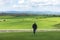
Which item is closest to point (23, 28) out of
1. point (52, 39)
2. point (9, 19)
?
point (9, 19)

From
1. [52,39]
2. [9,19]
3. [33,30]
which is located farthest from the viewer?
[9,19]

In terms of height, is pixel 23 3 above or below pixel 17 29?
above

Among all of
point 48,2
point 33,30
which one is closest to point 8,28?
point 33,30

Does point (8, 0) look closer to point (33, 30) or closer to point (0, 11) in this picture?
point (0, 11)

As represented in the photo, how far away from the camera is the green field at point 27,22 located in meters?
8.84

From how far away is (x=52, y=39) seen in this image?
714 cm

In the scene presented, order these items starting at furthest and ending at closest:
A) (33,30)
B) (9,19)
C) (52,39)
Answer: (9,19) < (33,30) < (52,39)

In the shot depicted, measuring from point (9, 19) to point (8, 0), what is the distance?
1.06 metres

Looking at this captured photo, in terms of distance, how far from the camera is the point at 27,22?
9180 millimetres

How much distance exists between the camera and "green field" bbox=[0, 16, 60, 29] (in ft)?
29.0

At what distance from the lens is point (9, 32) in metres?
8.99

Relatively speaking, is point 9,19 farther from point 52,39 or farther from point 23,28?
point 52,39

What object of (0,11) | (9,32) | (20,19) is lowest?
(9,32)

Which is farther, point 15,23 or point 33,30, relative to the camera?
point 15,23
